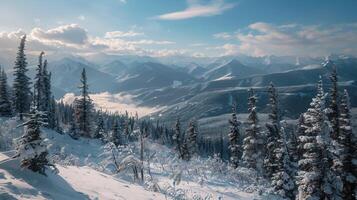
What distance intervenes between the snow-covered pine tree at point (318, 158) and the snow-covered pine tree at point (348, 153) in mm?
4672

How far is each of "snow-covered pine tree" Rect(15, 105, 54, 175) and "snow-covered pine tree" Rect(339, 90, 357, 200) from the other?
23.5 meters

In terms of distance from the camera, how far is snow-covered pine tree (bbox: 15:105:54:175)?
40.1 feet

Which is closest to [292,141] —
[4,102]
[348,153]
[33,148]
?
[348,153]

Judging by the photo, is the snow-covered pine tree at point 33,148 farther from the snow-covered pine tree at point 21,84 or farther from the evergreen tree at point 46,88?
the evergreen tree at point 46,88

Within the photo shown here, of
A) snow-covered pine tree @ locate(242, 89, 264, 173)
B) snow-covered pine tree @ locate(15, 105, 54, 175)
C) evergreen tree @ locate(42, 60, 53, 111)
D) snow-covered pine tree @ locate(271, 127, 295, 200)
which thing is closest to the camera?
snow-covered pine tree @ locate(15, 105, 54, 175)

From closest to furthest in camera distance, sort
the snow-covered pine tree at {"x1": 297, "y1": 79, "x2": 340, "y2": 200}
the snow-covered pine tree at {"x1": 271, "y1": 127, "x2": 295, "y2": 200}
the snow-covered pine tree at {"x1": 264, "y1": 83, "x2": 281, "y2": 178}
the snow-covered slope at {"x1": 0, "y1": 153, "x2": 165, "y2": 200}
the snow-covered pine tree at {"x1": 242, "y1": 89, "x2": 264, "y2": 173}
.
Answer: the snow-covered slope at {"x1": 0, "y1": 153, "x2": 165, "y2": 200} < the snow-covered pine tree at {"x1": 297, "y1": 79, "x2": 340, "y2": 200} < the snow-covered pine tree at {"x1": 271, "y1": 127, "x2": 295, "y2": 200} < the snow-covered pine tree at {"x1": 264, "y1": 83, "x2": 281, "y2": 178} < the snow-covered pine tree at {"x1": 242, "y1": 89, "x2": 264, "y2": 173}

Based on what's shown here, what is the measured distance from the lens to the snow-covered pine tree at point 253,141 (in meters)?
44.8

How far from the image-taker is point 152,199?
14375mm

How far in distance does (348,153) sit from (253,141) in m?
16.5

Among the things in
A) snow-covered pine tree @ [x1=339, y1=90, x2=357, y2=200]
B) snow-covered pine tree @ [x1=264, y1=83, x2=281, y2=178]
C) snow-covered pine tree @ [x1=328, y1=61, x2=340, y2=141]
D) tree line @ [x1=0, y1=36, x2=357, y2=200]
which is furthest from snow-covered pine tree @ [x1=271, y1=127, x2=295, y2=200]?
snow-covered pine tree @ [x1=264, y1=83, x2=281, y2=178]

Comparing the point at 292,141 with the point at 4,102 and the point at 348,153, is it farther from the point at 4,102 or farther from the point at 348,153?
the point at 4,102

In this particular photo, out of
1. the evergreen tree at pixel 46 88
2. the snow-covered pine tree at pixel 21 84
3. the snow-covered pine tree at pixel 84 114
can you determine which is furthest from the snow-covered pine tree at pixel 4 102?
the snow-covered pine tree at pixel 84 114

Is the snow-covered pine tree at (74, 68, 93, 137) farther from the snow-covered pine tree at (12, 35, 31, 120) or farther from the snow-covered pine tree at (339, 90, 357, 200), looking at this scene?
the snow-covered pine tree at (339, 90, 357, 200)

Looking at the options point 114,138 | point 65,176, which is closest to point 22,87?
point 114,138
